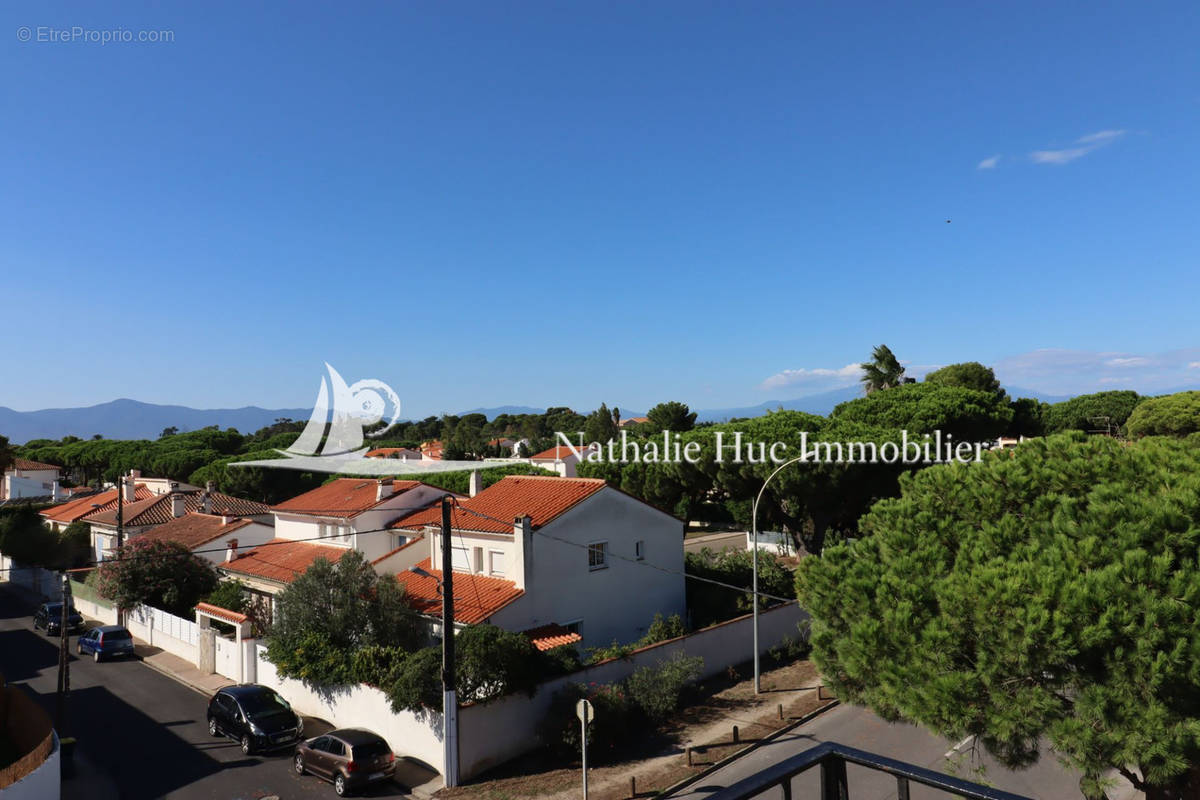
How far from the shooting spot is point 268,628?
24438 millimetres

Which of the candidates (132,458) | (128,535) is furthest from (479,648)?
(132,458)

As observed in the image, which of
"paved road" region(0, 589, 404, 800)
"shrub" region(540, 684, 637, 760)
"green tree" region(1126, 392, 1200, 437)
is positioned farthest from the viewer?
"green tree" region(1126, 392, 1200, 437)

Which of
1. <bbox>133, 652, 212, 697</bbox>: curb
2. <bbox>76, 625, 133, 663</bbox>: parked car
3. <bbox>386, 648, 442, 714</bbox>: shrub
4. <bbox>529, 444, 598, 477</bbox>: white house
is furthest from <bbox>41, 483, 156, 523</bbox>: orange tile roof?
<bbox>386, 648, 442, 714</bbox>: shrub

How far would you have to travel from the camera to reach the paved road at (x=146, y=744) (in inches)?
707

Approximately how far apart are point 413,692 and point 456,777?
2.30 meters

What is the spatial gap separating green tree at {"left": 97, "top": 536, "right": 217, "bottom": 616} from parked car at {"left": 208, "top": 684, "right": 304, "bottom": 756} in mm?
12266

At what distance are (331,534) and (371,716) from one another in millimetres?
14493

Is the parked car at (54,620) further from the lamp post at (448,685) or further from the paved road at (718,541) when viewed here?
the paved road at (718,541)

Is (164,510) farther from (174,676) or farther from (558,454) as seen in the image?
(558,454)

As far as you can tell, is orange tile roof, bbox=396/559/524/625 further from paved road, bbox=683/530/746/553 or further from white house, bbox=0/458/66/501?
white house, bbox=0/458/66/501

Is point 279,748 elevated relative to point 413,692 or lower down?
lower down

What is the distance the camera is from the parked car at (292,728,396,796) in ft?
57.3

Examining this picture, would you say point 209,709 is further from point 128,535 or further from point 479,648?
point 128,535

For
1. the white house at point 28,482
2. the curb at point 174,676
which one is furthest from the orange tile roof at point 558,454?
the curb at point 174,676
